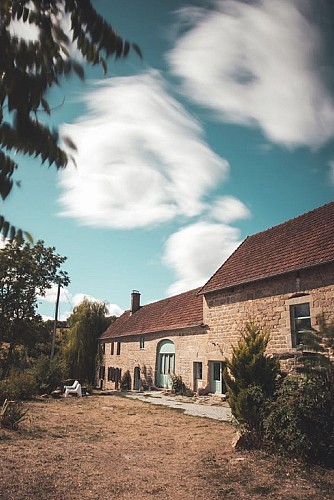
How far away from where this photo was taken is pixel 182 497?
5.08 metres

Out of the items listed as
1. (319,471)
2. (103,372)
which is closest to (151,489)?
(319,471)

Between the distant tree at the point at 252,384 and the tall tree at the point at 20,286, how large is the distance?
21105mm

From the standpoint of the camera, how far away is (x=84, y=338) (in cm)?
3125

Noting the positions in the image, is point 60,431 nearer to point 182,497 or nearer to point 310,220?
point 182,497

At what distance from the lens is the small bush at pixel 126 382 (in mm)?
25875

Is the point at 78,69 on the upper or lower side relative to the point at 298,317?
upper

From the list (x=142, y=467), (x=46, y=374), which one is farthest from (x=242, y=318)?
(x=46, y=374)

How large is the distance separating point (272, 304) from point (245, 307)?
Answer: 1535mm

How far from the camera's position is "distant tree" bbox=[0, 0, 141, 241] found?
1874 mm

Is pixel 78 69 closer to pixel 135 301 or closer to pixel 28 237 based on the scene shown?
pixel 28 237

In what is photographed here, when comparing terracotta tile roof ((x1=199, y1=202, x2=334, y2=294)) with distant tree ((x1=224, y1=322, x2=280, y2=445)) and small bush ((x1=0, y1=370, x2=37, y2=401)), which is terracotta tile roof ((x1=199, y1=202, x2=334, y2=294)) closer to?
distant tree ((x1=224, y1=322, x2=280, y2=445))

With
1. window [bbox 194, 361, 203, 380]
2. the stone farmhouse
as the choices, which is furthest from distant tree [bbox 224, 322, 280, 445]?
window [bbox 194, 361, 203, 380]

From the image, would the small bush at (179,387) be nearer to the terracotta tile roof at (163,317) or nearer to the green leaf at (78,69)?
the terracotta tile roof at (163,317)

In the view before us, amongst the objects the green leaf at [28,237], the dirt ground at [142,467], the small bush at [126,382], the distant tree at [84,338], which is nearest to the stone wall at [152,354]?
the small bush at [126,382]
